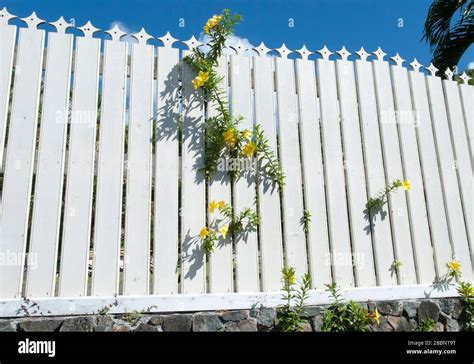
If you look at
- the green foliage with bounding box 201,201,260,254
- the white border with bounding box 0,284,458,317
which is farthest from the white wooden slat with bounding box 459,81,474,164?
the green foliage with bounding box 201,201,260,254

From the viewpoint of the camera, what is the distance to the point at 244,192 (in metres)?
2.83

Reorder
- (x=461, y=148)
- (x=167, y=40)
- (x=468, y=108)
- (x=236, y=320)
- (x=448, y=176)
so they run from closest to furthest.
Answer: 1. (x=236, y=320)
2. (x=167, y=40)
3. (x=448, y=176)
4. (x=461, y=148)
5. (x=468, y=108)

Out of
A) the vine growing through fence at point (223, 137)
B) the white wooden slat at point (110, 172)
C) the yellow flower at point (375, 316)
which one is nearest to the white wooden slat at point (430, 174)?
the yellow flower at point (375, 316)

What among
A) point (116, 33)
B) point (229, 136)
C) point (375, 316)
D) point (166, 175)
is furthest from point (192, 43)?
point (375, 316)

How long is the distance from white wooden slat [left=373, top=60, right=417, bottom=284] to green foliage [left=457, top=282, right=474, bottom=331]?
1.42 ft

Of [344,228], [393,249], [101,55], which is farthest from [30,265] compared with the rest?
[393,249]

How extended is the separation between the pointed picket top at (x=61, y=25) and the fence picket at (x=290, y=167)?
162 centimetres

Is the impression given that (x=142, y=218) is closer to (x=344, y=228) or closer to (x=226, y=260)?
(x=226, y=260)

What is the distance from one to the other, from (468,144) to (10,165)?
3.91 m

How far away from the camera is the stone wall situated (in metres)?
2.29

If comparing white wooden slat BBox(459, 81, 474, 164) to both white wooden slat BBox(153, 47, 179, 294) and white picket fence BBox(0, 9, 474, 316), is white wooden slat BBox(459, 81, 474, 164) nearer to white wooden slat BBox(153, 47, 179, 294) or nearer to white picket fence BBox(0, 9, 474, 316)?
white picket fence BBox(0, 9, 474, 316)

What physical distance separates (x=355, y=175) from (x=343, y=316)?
3.64 ft

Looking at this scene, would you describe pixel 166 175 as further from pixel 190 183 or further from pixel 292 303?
pixel 292 303

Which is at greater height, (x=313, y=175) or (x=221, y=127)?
(x=221, y=127)
